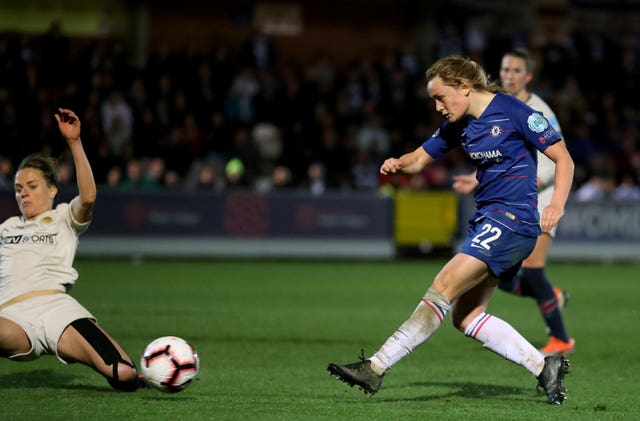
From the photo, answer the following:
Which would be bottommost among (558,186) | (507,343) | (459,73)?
(507,343)

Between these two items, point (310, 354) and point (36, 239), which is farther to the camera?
point (310, 354)

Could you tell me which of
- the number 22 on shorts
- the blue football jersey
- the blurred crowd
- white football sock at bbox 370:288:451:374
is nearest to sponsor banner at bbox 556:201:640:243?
the blurred crowd

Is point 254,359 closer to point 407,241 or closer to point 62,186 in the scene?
point 62,186

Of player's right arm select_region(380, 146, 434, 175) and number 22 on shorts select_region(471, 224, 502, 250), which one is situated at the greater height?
player's right arm select_region(380, 146, 434, 175)

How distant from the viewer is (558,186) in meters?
6.38

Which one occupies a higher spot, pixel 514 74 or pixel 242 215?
pixel 514 74

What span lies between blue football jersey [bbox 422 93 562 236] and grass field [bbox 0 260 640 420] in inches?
46.8

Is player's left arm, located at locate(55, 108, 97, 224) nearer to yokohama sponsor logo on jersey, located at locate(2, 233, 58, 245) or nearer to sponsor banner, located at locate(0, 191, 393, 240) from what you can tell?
yokohama sponsor logo on jersey, located at locate(2, 233, 58, 245)

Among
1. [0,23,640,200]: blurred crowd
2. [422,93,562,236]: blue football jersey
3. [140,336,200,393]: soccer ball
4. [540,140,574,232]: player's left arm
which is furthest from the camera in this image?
[0,23,640,200]: blurred crowd

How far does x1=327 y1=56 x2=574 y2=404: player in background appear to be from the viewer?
21.2ft

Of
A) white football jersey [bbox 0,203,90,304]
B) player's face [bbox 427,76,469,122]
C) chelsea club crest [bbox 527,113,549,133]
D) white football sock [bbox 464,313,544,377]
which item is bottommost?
white football sock [bbox 464,313,544,377]

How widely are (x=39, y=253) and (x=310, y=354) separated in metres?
2.75

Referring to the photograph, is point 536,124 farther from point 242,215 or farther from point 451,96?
point 242,215

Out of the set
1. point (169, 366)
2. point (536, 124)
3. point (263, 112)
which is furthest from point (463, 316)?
point (263, 112)
